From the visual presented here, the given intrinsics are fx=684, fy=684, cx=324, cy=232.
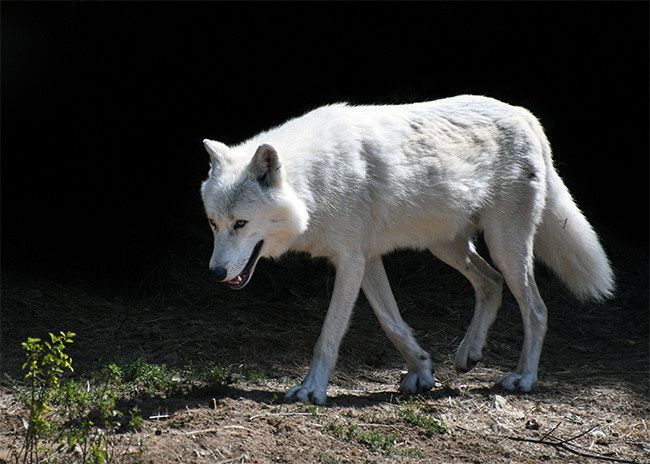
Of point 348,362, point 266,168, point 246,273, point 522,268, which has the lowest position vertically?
point 348,362

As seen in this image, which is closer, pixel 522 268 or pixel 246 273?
pixel 246 273

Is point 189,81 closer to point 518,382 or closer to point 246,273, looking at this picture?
point 246,273

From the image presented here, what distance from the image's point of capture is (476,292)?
4.61 metres

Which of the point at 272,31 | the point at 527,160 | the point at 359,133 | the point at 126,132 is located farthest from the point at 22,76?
the point at 527,160

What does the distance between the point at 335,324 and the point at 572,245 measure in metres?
1.88

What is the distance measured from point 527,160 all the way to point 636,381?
1.56 meters

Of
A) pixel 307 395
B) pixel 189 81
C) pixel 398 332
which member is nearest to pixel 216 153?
pixel 307 395

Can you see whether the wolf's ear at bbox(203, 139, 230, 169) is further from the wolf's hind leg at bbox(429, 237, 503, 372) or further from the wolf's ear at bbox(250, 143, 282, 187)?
the wolf's hind leg at bbox(429, 237, 503, 372)

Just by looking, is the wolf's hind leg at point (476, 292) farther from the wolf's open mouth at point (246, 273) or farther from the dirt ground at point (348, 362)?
the wolf's open mouth at point (246, 273)

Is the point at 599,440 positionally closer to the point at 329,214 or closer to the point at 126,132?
the point at 329,214

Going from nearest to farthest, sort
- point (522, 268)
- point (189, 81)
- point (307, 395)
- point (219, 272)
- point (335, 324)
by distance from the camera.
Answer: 1. point (219, 272)
2. point (307, 395)
3. point (335, 324)
4. point (522, 268)
5. point (189, 81)

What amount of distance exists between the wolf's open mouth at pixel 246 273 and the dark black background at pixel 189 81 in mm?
2782

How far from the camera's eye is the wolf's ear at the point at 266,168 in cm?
346

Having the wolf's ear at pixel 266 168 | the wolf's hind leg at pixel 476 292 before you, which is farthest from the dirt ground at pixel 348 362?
the wolf's ear at pixel 266 168
